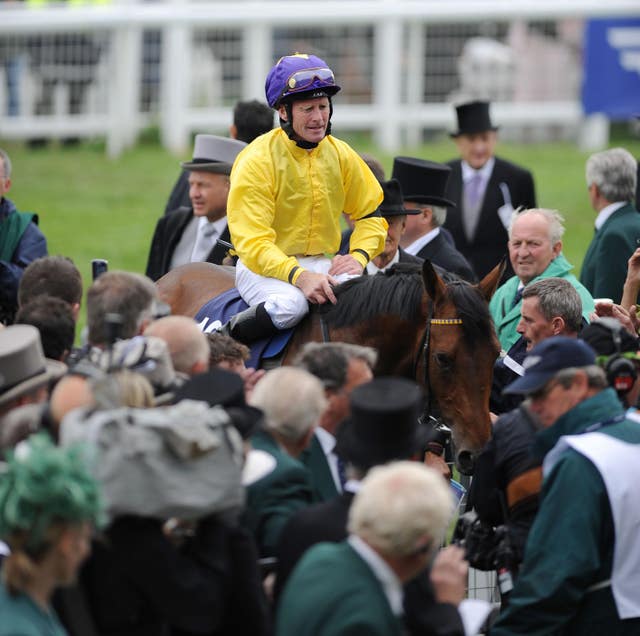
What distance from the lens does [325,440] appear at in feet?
15.3

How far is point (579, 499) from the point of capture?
14.8 ft

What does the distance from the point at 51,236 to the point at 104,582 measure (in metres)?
12.6

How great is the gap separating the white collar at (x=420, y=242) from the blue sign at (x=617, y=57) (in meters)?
11.8

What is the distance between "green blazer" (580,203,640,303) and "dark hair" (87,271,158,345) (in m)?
4.15

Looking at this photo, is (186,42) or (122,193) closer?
(122,193)

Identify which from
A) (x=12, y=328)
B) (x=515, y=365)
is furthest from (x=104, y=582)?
(x=515, y=365)

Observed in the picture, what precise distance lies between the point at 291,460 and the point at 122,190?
14.6 m

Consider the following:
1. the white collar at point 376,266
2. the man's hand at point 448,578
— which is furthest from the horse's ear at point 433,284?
the man's hand at point 448,578

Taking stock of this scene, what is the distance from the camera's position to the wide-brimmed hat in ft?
15.0

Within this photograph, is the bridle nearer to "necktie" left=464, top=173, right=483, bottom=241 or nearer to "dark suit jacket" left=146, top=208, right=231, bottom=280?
"dark suit jacket" left=146, top=208, right=231, bottom=280

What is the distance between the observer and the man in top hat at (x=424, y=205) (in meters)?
8.45

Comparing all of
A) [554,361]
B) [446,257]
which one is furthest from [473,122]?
[554,361]

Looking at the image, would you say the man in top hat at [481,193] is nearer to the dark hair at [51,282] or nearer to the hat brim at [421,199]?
the hat brim at [421,199]

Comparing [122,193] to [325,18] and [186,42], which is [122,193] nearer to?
[186,42]
